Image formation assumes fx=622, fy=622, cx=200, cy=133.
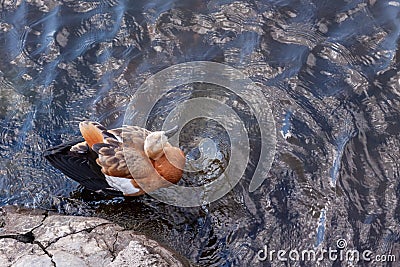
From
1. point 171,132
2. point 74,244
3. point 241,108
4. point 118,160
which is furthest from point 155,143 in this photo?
point 74,244

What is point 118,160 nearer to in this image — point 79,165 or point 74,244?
point 79,165

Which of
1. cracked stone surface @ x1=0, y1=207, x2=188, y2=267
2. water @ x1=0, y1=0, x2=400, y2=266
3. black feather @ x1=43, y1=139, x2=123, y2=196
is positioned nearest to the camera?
cracked stone surface @ x1=0, y1=207, x2=188, y2=267

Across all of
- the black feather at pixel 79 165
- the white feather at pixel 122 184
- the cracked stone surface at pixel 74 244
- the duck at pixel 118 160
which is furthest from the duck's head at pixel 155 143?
the cracked stone surface at pixel 74 244

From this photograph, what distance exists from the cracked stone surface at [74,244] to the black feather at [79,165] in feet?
1.82

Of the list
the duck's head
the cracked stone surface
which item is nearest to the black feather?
the duck's head

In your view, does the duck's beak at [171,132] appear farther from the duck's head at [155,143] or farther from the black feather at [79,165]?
the black feather at [79,165]

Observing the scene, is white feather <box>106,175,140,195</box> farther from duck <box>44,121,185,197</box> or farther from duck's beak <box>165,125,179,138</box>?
duck's beak <box>165,125,179,138</box>

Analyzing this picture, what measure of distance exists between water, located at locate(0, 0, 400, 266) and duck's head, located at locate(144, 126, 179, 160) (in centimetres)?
42

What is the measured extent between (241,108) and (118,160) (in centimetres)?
136

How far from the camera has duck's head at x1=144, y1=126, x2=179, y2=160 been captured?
16.8ft

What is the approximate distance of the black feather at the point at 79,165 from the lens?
5094 millimetres

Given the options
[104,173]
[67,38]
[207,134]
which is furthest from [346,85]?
[67,38]

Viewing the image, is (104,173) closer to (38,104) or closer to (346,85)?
(38,104)

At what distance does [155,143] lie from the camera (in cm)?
512
